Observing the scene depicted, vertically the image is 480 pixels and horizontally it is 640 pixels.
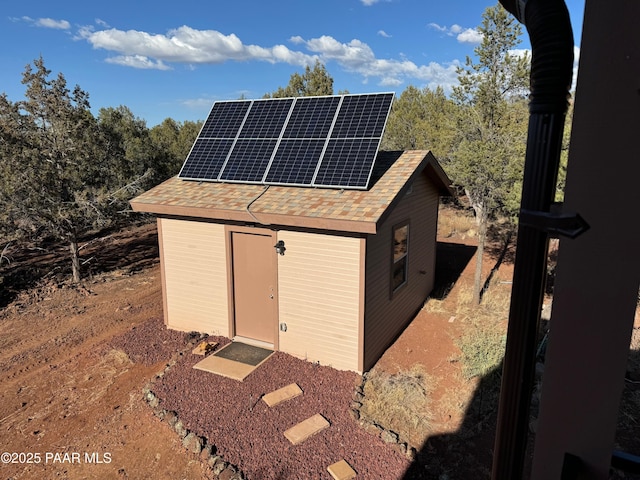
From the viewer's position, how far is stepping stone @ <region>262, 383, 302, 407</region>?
638 cm

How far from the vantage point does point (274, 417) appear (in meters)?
6.04

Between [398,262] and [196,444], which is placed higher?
[398,262]

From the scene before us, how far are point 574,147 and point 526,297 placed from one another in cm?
62

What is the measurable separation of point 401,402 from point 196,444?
3.15m

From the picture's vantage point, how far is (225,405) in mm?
6324

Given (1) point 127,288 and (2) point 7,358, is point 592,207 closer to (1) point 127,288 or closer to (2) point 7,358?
(2) point 7,358

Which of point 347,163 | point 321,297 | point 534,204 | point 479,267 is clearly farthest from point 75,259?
point 534,204

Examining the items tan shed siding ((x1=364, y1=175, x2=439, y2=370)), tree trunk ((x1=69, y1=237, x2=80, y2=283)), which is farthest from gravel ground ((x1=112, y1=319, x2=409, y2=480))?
tree trunk ((x1=69, y1=237, x2=80, y2=283))

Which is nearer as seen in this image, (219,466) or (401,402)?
(219,466)

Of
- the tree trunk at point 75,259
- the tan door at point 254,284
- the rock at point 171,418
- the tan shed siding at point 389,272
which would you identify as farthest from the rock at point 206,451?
the tree trunk at point 75,259

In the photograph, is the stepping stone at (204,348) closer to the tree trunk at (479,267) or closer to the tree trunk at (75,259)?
the tree trunk at (75,259)

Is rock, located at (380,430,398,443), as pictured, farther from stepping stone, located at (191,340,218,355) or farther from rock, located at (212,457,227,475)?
stepping stone, located at (191,340,218,355)

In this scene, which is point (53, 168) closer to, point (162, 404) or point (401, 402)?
point (162, 404)

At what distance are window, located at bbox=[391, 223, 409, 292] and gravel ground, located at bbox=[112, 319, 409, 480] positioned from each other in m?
2.53
